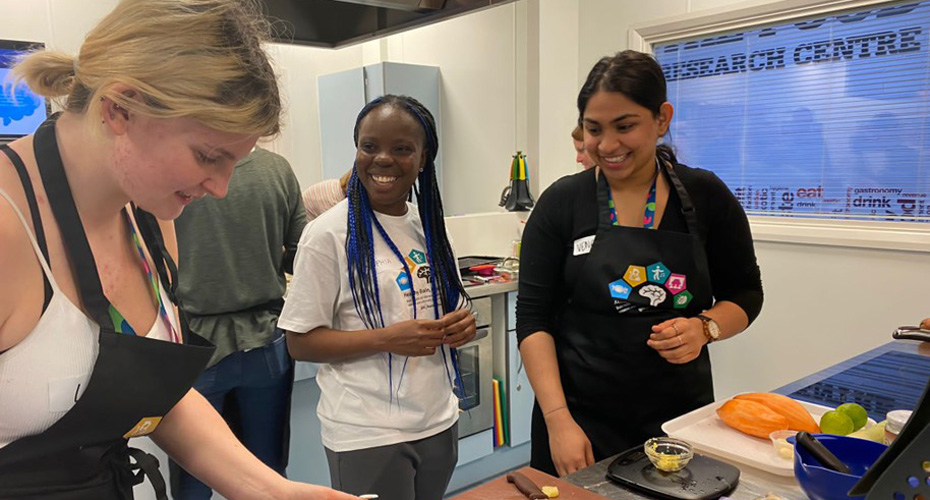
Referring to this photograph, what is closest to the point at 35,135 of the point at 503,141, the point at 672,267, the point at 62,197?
the point at 62,197

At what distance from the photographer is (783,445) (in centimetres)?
99

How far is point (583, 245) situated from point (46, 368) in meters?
0.94

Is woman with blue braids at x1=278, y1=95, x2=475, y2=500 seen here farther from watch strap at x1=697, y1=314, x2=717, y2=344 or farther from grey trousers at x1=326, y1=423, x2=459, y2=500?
watch strap at x1=697, y1=314, x2=717, y2=344

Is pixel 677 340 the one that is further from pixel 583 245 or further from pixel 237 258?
pixel 237 258

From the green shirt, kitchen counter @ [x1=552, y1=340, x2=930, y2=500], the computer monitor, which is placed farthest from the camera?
the computer monitor

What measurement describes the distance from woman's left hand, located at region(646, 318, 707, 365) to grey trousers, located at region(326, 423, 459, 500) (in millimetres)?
507

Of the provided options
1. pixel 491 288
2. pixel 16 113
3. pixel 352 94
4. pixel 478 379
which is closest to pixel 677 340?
pixel 491 288

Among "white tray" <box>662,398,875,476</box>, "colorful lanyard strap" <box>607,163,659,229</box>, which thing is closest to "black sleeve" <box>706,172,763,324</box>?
"colorful lanyard strap" <box>607,163,659,229</box>

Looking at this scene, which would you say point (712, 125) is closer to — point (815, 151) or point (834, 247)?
point (815, 151)

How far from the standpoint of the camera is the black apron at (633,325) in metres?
1.25

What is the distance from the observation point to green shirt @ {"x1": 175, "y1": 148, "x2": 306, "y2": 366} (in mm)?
1722

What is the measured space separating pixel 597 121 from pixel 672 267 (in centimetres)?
33

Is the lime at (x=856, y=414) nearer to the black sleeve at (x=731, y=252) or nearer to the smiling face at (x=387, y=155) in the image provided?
the black sleeve at (x=731, y=252)

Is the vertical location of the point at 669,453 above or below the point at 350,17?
below
